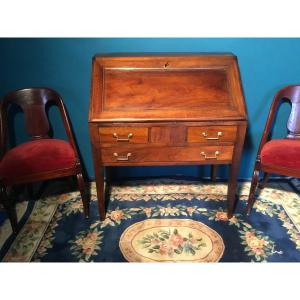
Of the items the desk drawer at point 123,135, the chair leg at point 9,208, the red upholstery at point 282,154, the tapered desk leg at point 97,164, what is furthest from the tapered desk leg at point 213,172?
the chair leg at point 9,208

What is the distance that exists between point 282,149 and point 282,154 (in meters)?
0.06

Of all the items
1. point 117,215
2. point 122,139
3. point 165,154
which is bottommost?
point 117,215

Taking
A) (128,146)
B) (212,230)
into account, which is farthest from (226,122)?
(212,230)

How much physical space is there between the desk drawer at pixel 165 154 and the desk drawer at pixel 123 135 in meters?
0.06

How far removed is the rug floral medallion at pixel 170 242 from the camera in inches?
73.0

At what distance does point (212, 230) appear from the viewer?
2064 millimetres

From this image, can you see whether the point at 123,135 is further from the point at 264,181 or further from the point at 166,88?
the point at 264,181

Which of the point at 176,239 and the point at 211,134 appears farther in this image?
the point at 176,239

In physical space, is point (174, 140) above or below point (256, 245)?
above

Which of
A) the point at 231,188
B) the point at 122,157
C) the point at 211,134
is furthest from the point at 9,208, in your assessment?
the point at 231,188

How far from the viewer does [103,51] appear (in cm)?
212

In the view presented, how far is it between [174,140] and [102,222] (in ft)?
3.00
